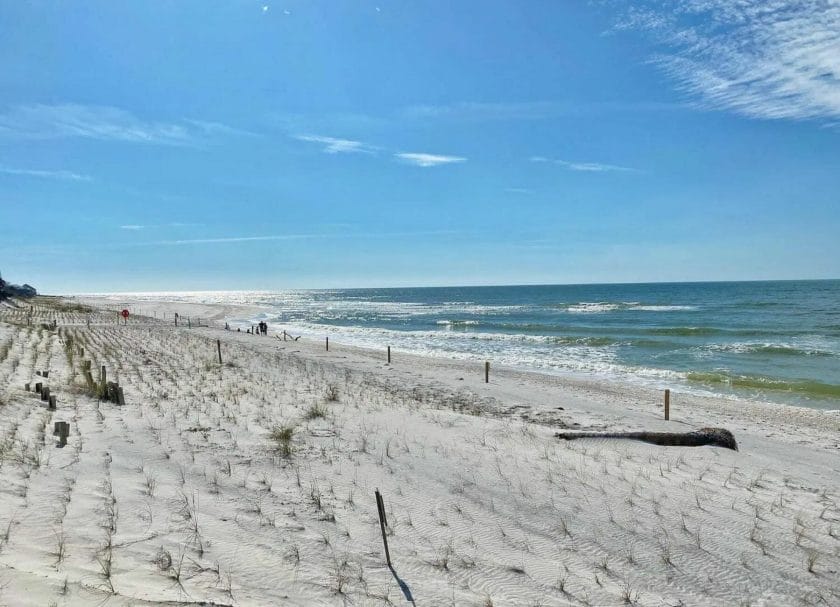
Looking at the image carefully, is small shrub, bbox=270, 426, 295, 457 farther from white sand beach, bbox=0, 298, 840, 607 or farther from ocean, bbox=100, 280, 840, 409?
ocean, bbox=100, 280, 840, 409

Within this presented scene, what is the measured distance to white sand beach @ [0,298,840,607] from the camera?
176 inches

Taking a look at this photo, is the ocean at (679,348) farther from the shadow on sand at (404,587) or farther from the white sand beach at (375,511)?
the shadow on sand at (404,587)

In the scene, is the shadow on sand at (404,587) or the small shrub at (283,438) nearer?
the shadow on sand at (404,587)

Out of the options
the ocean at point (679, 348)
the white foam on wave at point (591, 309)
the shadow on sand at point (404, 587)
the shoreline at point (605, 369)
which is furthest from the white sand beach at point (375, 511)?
the white foam on wave at point (591, 309)

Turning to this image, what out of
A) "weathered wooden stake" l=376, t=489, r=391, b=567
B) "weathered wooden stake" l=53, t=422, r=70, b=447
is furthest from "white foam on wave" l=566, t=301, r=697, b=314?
"weathered wooden stake" l=376, t=489, r=391, b=567

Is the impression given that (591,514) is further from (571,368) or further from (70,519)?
(571,368)

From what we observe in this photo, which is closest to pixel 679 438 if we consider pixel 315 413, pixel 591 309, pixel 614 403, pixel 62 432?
pixel 315 413

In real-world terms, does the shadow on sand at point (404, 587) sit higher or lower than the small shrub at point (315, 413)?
lower

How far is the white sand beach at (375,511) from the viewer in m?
4.47

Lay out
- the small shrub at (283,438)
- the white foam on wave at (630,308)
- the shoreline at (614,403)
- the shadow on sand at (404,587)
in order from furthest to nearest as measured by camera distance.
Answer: the white foam on wave at (630,308) → the shoreline at (614,403) → the small shrub at (283,438) → the shadow on sand at (404,587)

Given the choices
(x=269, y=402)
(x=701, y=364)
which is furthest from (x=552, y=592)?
(x=701, y=364)

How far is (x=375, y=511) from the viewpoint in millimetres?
6094

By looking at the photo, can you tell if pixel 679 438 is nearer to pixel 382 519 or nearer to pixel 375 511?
pixel 375 511

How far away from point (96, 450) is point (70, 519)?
272 centimetres
